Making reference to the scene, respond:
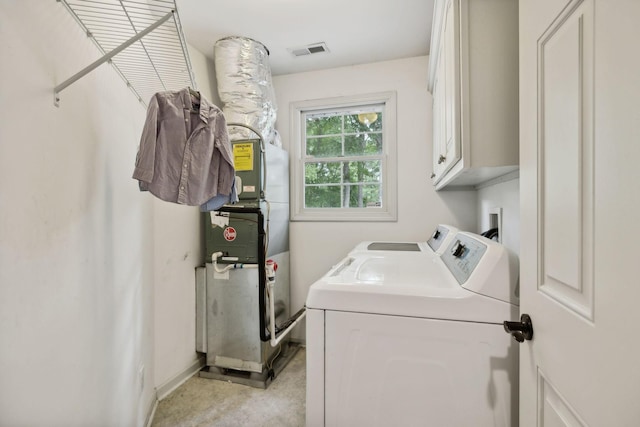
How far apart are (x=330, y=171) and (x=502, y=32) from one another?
182 centimetres

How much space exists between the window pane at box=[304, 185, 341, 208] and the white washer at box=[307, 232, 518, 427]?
1613mm

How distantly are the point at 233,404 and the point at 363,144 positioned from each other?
2232 mm

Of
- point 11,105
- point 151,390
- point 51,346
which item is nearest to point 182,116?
point 11,105

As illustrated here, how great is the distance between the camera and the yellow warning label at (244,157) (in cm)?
209

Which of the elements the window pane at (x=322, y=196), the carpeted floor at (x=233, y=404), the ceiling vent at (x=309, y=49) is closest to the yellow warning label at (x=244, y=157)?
the window pane at (x=322, y=196)

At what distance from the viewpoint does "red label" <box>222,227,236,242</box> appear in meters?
2.12

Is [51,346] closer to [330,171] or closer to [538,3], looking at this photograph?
[538,3]

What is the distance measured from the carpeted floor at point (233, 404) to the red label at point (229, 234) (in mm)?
1015

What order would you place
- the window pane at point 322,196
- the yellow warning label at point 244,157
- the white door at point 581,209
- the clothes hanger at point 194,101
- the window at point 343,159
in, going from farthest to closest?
the window pane at point 322,196, the window at point 343,159, the yellow warning label at point 244,157, the clothes hanger at point 194,101, the white door at point 581,209

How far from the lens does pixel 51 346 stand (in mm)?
856

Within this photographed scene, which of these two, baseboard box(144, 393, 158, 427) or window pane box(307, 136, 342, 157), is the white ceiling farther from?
baseboard box(144, 393, 158, 427)

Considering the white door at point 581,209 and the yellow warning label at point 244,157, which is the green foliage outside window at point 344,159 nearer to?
the yellow warning label at point 244,157

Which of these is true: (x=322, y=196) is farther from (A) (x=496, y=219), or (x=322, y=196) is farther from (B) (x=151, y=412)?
(B) (x=151, y=412)

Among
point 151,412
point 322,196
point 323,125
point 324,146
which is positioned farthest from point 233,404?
point 323,125
